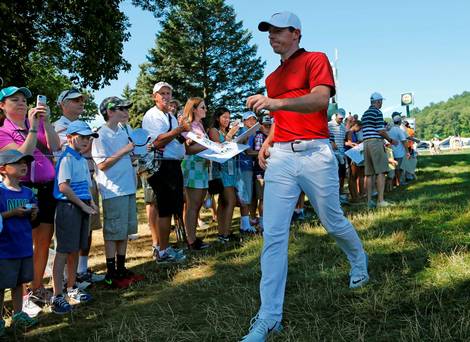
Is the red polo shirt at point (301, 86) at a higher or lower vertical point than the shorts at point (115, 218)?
higher

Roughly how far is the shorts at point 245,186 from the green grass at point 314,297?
163cm

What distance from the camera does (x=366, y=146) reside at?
28.9ft

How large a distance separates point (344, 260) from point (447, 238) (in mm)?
1203

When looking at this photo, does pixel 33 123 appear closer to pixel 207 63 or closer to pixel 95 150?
pixel 95 150

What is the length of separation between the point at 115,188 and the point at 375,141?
17.8ft

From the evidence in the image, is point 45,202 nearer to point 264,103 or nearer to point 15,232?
point 15,232

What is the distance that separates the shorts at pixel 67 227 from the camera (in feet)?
14.4

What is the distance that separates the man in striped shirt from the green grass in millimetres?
2790

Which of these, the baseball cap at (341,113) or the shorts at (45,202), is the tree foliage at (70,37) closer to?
the baseball cap at (341,113)

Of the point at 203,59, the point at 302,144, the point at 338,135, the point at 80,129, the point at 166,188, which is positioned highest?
the point at 203,59

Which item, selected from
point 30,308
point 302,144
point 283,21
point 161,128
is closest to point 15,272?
point 30,308

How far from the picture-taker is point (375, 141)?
869 centimetres

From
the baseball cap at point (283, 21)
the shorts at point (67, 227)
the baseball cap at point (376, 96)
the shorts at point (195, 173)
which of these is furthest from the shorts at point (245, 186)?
the baseball cap at point (283, 21)

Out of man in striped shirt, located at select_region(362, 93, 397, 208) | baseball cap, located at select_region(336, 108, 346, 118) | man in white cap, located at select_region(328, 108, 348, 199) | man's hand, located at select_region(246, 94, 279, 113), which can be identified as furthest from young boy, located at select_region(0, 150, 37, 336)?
baseball cap, located at select_region(336, 108, 346, 118)
